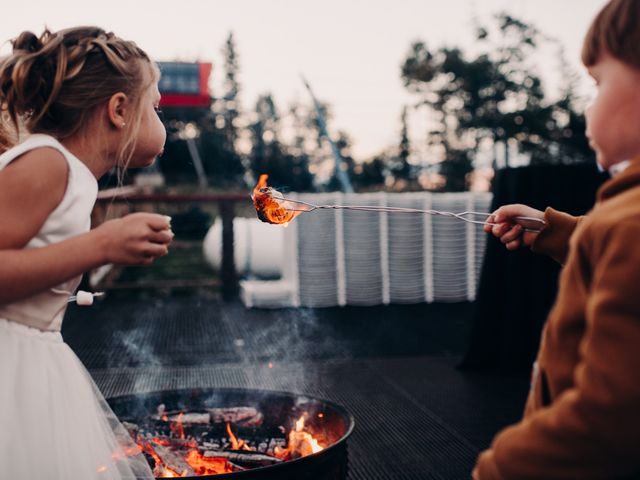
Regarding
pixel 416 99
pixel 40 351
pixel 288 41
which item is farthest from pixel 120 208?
pixel 416 99

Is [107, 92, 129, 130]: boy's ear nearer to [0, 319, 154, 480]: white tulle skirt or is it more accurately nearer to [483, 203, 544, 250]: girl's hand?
[0, 319, 154, 480]: white tulle skirt

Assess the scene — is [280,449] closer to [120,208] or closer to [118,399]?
[118,399]

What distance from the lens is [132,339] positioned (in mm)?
5238

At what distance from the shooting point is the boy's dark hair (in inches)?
35.0

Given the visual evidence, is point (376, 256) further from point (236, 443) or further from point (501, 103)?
point (501, 103)

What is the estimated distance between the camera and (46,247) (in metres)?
1.13

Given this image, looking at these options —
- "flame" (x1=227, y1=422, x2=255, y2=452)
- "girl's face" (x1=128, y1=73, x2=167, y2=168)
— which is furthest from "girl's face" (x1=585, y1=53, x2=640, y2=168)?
"flame" (x1=227, y1=422, x2=255, y2=452)

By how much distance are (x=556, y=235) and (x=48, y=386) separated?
1.25 meters

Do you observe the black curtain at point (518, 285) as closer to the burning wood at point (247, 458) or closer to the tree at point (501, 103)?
the burning wood at point (247, 458)

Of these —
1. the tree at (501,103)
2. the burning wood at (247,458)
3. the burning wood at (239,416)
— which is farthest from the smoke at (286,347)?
the tree at (501,103)

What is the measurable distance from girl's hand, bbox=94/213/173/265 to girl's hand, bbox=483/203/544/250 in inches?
35.7

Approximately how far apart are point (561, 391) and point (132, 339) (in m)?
4.83

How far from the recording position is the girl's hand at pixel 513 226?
1.57m

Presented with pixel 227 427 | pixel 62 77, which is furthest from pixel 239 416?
pixel 62 77
